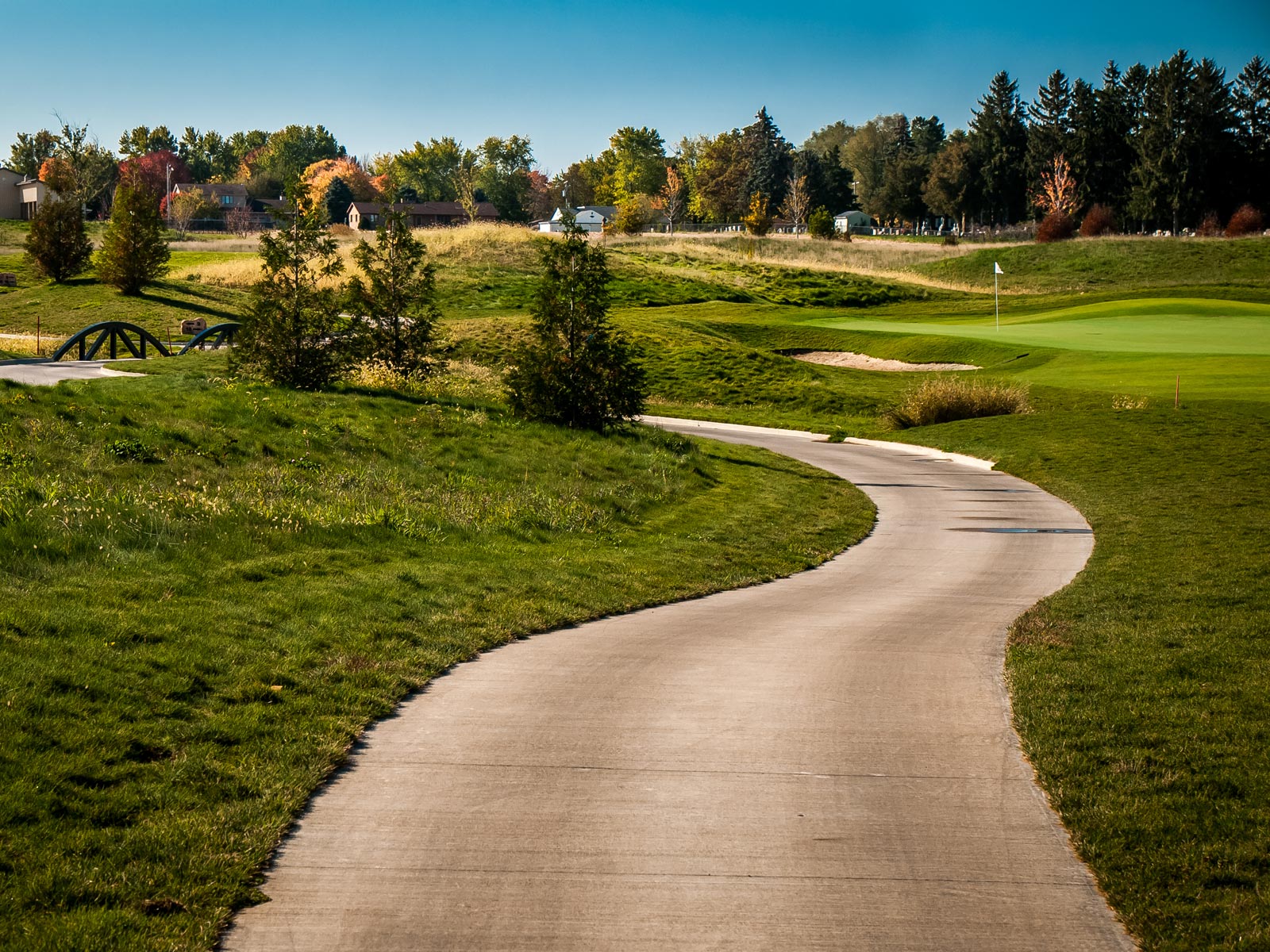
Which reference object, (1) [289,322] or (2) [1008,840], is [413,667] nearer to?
(2) [1008,840]

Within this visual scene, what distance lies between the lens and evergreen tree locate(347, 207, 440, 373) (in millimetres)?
25969

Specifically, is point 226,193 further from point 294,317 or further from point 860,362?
point 294,317

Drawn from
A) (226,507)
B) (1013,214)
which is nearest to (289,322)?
(226,507)

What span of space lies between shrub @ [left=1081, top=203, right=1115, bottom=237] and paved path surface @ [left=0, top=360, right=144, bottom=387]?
86.2 m

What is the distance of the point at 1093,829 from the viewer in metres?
6.33

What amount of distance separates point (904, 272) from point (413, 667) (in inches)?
3043

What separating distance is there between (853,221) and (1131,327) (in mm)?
91706

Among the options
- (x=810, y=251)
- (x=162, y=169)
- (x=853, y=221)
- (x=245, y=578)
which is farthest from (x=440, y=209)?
(x=245, y=578)

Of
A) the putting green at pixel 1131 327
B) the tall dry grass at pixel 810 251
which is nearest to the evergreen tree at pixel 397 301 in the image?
the putting green at pixel 1131 327

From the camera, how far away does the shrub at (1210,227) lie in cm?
9138

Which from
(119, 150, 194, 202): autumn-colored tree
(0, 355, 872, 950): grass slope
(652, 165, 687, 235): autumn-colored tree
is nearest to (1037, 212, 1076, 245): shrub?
(652, 165, 687, 235): autumn-colored tree

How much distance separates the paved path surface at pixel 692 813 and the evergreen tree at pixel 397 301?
16134 mm

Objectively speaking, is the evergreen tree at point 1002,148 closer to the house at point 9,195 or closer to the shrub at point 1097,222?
the shrub at point 1097,222

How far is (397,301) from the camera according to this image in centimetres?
2623
